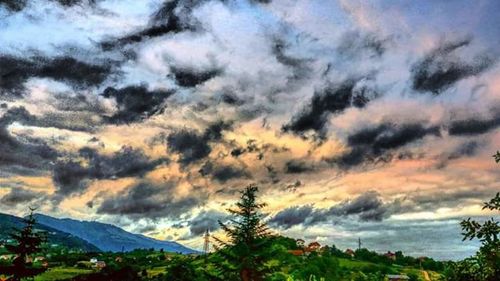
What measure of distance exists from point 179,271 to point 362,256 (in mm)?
152100

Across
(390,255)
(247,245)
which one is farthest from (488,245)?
(390,255)

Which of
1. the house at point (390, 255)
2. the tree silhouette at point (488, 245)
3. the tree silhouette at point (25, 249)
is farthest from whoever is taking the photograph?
the house at point (390, 255)

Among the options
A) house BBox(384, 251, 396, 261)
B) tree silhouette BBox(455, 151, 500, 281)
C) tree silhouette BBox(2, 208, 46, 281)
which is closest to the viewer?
tree silhouette BBox(455, 151, 500, 281)

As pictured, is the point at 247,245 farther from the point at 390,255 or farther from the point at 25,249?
the point at 390,255

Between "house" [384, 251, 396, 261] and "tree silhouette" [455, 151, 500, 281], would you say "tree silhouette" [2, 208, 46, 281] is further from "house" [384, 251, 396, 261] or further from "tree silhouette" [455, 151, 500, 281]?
"house" [384, 251, 396, 261]

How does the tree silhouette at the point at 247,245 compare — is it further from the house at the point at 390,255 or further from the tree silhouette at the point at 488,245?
the house at the point at 390,255

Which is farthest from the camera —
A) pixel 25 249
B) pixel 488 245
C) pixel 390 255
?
pixel 390 255

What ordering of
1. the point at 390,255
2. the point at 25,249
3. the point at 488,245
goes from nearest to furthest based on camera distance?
the point at 488,245 → the point at 25,249 → the point at 390,255

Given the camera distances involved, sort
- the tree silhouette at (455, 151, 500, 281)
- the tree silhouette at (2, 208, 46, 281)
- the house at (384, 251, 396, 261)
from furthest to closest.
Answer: the house at (384, 251, 396, 261) → the tree silhouette at (2, 208, 46, 281) → the tree silhouette at (455, 151, 500, 281)

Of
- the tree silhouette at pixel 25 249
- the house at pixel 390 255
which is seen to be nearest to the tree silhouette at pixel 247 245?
the tree silhouette at pixel 25 249

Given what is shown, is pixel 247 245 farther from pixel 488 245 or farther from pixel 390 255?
pixel 390 255

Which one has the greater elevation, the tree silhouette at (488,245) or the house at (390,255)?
the house at (390,255)

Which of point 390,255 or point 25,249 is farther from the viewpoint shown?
point 390,255

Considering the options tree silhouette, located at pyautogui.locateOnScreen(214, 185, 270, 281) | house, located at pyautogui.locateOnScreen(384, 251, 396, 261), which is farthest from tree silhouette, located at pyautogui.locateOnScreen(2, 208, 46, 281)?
house, located at pyautogui.locateOnScreen(384, 251, 396, 261)
